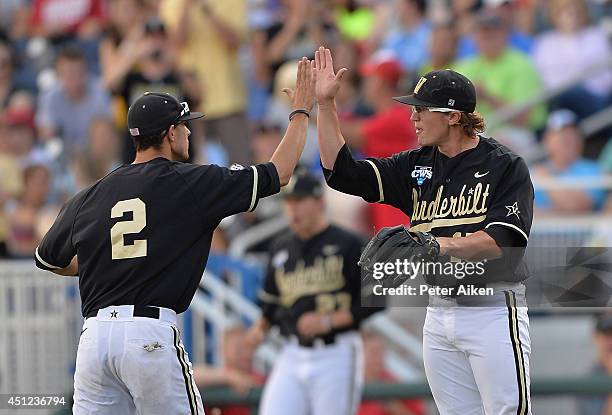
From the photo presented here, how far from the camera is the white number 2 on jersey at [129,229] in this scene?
568 centimetres

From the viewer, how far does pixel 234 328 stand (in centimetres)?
949

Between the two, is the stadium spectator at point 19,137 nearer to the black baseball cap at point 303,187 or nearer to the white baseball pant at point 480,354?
the black baseball cap at point 303,187

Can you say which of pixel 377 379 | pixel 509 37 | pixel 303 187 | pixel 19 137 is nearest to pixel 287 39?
pixel 509 37

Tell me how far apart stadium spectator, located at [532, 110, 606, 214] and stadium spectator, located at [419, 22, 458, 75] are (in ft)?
3.91

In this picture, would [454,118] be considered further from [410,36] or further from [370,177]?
[410,36]

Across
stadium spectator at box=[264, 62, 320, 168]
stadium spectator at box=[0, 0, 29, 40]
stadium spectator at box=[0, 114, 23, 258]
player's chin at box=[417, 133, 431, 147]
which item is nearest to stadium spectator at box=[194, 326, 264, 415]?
stadium spectator at box=[264, 62, 320, 168]

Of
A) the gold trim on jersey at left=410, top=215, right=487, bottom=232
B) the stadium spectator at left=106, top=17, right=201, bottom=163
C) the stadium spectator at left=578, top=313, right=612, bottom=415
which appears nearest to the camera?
the gold trim on jersey at left=410, top=215, right=487, bottom=232

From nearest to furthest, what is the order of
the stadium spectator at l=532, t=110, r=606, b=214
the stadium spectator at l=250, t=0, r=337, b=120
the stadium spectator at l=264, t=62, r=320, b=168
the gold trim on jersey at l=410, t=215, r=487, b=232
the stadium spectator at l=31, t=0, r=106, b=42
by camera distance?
1. the gold trim on jersey at l=410, t=215, r=487, b=232
2. the stadium spectator at l=532, t=110, r=606, b=214
3. the stadium spectator at l=264, t=62, r=320, b=168
4. the stadium spectator at l=250, t=0, r=337, b=120
5. the stadium spectator at l=31, t=0, r=106, b=42

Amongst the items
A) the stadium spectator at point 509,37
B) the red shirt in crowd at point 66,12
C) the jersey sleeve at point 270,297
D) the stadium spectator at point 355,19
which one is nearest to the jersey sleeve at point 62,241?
the jersey sleeve at point 270,297

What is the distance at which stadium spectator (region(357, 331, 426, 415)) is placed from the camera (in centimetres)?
958

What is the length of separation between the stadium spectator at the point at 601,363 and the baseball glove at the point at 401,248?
11.4ft

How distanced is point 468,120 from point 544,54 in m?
5.39

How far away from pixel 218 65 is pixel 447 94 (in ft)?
18.4

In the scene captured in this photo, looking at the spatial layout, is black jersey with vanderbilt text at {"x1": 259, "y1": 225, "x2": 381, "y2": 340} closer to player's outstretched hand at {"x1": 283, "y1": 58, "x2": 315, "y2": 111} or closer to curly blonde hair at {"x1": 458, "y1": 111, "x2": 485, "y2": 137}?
player's outstretched hand at {"x1": 283, "y1": 58, "x2": 315, "y2": 111}
